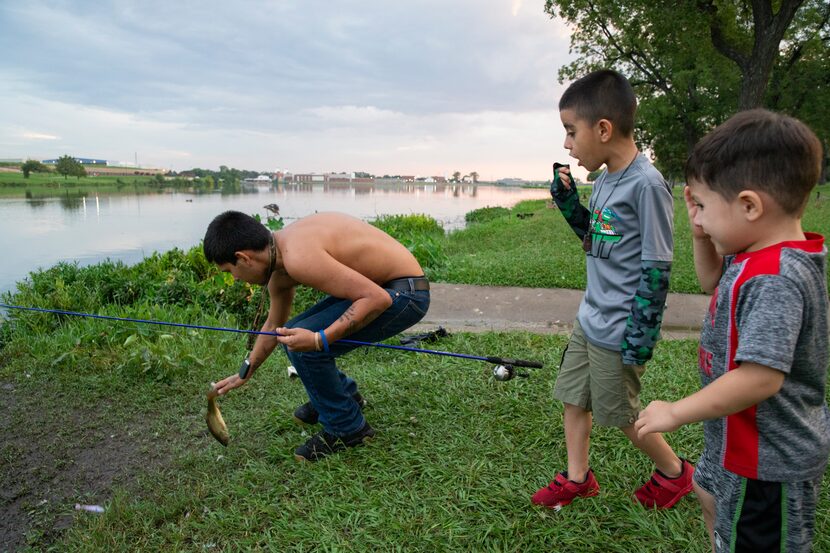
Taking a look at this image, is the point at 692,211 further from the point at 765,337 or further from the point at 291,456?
the point at 291,456

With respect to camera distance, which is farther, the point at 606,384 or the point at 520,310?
the point at 520,310

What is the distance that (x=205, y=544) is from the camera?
2.39m

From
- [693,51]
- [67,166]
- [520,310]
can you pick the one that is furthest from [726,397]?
[67,166]

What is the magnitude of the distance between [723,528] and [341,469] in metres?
1.82

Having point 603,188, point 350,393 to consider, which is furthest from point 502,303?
point 603,188

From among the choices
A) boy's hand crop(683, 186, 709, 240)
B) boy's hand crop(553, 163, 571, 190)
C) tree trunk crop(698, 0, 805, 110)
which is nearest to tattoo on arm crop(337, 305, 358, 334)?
boy's hand crop(553, 163, 571, 190)

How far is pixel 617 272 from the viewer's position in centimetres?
217

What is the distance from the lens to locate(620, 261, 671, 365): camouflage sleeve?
202 cm

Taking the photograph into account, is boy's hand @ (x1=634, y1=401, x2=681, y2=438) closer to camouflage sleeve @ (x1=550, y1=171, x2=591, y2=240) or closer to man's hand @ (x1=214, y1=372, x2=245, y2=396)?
camouflage sleeve @ (x1=550, y1=171, x2=591, y2=240)

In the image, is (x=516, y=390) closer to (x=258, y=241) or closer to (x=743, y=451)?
(x=258, y=241)

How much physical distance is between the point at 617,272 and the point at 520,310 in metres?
3.96

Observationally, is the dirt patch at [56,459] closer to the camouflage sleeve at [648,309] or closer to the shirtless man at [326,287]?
the shirtless man at [326,287]

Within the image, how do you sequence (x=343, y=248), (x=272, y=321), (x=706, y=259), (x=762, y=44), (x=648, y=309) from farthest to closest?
1. (x=762, y=44)
2. (x=272, y=321)
3. (x=343, y=248)
4. (x=648, y=309)
5. (x=706, y=259)

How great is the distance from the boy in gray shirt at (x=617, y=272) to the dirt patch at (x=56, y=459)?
7.77 feet
